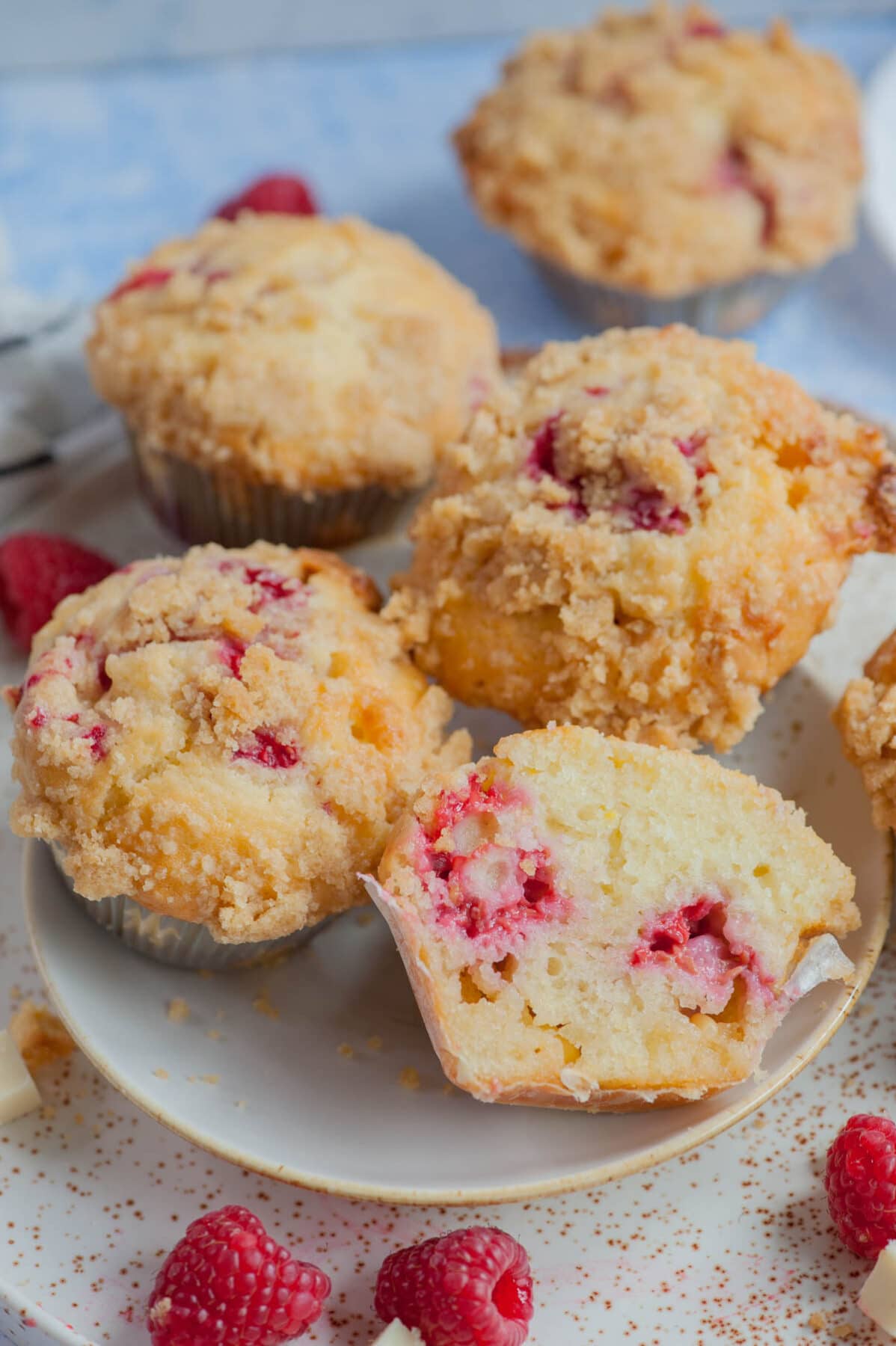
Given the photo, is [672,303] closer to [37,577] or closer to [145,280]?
[145,280]

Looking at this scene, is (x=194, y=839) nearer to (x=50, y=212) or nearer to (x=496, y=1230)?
(x=496, y=1230)

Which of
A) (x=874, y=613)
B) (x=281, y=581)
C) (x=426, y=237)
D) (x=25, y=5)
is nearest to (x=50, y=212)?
(x=25, y=5)

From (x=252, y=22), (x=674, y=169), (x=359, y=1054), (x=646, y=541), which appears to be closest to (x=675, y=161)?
(x=674, y=169)

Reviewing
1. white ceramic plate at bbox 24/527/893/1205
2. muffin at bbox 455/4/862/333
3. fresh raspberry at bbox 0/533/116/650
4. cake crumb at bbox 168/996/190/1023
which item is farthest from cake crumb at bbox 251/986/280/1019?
muffin at bbox 455/4/862/333

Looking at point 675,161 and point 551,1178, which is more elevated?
point 675,161

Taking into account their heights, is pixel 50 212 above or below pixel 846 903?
below

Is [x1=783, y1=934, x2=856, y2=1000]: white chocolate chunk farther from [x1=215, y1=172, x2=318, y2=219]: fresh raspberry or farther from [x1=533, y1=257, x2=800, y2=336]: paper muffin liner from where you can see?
[x1=215, y1=172, x2=318, y2=219]: fresh raspberry

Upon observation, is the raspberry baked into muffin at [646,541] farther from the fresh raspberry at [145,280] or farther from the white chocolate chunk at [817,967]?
the fresh raspberry at [145,280]

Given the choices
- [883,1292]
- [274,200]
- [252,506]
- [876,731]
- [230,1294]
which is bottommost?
[230,1294]
